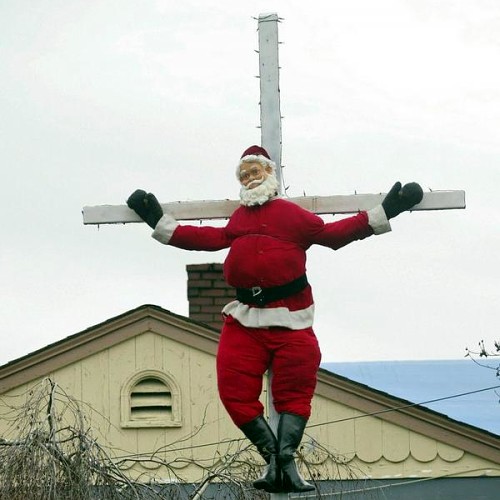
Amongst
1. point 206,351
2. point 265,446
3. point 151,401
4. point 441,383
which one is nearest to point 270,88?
point 265,446

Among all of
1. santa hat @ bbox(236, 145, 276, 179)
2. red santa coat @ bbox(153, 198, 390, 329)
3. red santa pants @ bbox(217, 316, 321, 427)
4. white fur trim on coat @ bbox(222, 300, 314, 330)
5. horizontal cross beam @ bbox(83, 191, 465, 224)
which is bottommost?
red santa pants @ bbox(217, 316, 321, 427)

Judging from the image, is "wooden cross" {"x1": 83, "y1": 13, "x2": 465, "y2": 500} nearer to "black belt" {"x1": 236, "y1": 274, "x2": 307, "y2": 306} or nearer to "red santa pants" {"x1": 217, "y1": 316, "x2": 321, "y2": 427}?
"red santa pants" {"x1": 217, "y1": 316, "x2": 321, "y2": 427}

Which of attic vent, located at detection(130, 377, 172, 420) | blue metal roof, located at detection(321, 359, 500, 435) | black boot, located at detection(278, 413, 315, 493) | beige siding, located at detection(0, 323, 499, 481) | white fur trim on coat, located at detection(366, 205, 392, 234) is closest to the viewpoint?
black boot, located at detection(278, 413, 315, 493)

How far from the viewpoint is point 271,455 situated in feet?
29.5

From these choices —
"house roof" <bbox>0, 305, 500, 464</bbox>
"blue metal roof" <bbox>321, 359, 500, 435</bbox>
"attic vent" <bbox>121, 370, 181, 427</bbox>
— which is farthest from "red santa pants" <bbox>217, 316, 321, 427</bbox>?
"blue metal roof" <bbox>321, 359, 500, 435</bbox>

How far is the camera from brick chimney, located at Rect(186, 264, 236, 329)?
17.6 metres

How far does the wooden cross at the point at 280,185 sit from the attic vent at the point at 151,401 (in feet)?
25.9

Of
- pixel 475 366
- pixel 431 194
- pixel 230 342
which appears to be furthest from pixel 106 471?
pixel 475 366

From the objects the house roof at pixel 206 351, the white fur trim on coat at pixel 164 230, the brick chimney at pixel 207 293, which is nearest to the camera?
the white fur trim on coat at pixel 164 230

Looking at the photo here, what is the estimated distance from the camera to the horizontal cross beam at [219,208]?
9.40m

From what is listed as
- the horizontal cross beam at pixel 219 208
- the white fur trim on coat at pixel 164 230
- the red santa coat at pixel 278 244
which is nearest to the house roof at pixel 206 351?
the horizontal cross beam at pixel 219 208

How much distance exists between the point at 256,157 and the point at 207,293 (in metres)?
8.36

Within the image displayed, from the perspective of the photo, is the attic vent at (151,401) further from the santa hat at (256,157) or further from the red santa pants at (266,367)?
the red santa pants at (266,367)

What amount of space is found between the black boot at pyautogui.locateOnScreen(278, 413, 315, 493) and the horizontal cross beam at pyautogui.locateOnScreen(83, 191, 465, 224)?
3.72ft
